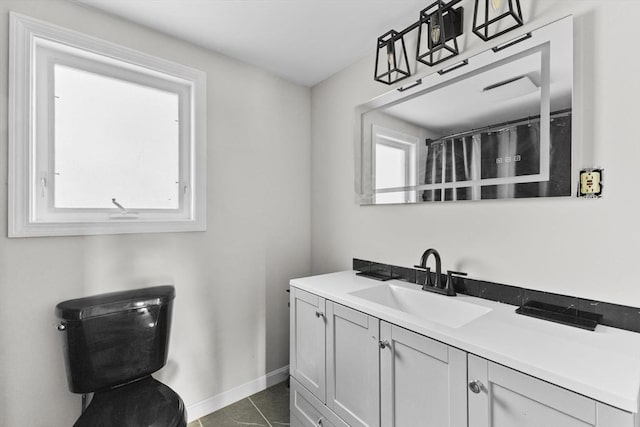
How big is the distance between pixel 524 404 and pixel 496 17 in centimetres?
150

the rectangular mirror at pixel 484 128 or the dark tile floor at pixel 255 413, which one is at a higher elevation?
the rectangular mirror at pixel 484 128

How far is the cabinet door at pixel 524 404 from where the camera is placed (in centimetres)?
73

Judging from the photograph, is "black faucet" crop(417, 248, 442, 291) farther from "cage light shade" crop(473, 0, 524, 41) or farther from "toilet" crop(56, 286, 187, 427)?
"toilet" crop(56, 286, 187, 427)

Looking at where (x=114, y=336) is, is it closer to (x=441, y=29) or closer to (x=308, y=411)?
(x=308, y=411)

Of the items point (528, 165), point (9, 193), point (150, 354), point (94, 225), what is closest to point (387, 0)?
point (528, 165)

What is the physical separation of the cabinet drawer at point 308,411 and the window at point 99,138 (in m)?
1.17

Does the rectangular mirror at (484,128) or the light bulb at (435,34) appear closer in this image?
the rectangular mirror at (484,128)

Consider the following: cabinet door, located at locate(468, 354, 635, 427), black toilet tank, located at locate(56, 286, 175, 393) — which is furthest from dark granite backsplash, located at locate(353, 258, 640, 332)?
black toilet tank, located at locate(56, 286, 175, 393)

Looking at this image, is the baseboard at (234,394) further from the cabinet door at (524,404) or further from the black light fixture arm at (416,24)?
the black light fixture arm at (416,24)

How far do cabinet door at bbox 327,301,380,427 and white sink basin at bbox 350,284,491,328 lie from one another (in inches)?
6.7

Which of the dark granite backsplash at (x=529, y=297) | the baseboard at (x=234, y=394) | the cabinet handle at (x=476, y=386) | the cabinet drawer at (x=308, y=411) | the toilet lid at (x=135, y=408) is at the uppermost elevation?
the dark granite backsplash at (x=529, y=297)

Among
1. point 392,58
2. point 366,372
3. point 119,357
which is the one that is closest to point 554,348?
point 366,372

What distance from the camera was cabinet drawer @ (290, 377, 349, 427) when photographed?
58.9 inches

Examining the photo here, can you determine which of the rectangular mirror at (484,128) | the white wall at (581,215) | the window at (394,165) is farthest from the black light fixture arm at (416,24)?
the window at (394,165)
